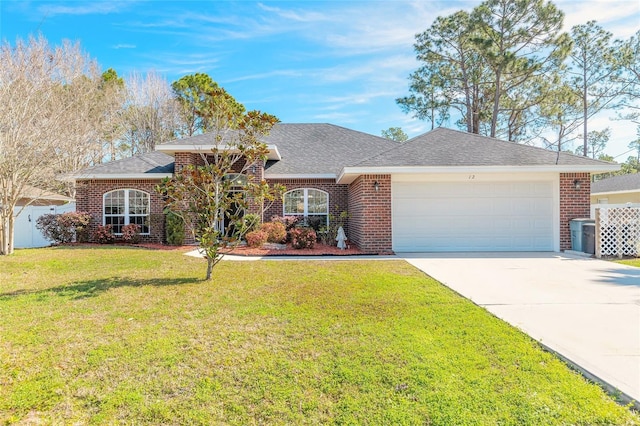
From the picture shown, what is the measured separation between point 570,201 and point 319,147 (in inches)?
387

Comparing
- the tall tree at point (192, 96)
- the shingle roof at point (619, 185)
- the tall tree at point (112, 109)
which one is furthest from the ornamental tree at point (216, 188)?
the shingle roof at point (619, 185)

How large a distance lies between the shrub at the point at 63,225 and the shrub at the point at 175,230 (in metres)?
3.30

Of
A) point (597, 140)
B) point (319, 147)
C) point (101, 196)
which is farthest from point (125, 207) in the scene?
point (597, 140)

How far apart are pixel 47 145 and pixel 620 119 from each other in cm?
3668

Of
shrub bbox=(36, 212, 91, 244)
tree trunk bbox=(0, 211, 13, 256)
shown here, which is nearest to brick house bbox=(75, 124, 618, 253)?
shrub bbox=(36, 212, 91, 244)

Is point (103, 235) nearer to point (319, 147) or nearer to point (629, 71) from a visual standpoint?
point (319, 147)

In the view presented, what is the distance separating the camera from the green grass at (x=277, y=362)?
268 cm

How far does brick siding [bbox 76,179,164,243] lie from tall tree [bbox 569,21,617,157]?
29.1m

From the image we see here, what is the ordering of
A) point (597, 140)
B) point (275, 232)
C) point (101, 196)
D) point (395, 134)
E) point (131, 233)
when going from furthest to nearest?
1. point (395, 134)
2. point (597, 140)
3. point (101, 196)
4. point (131, 233)
5. point (275, 232)

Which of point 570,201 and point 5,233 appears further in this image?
point 570,201

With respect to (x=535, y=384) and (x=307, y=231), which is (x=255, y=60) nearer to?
(x=307, y=231)

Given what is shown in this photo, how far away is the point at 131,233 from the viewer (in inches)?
513

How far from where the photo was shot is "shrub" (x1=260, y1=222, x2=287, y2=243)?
1198cm

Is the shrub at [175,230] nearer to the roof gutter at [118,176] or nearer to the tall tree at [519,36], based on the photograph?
the roof gutter at [118,176]
